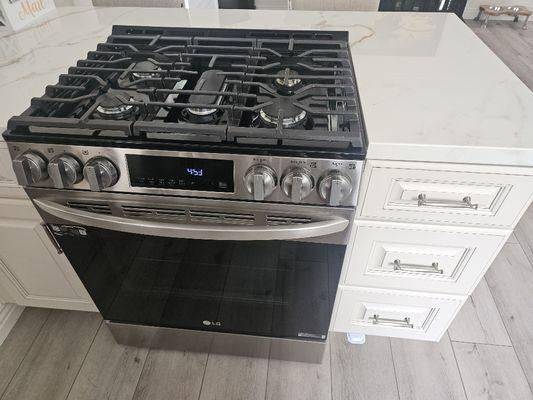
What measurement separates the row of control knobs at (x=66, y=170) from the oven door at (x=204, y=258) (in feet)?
0.19

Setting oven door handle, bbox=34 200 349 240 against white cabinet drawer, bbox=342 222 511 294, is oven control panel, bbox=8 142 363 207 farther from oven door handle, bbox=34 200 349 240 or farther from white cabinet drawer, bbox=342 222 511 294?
white cabinet drawer, bbox=342 222 511 294

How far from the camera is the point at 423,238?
36.3 inches

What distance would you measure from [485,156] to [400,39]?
58 cm

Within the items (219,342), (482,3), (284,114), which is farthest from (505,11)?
(219,342)

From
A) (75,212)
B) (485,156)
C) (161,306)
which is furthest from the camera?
(161,306)

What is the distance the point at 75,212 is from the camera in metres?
0.85

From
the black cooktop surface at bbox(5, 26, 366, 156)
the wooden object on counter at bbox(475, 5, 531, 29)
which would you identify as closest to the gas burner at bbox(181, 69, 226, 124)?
the black cooktop surface at bbox(5, 26, 366, 156)

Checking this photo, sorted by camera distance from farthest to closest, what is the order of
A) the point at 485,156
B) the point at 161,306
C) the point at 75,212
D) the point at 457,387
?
the point at 457,387 < the point at 161,306 < the point at 75,212 < the point at 485,156

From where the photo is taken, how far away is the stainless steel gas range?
2.44ft

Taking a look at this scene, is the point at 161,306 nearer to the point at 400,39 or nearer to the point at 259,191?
the point at 259,191

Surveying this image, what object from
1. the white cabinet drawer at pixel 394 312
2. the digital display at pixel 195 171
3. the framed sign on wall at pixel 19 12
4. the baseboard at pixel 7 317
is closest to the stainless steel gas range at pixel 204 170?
the digital display at pixel 195 171

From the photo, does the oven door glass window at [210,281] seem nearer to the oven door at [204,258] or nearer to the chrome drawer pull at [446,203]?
the oven door at [204,258]

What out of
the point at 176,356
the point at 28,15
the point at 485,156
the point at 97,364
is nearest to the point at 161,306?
the point at 176,356

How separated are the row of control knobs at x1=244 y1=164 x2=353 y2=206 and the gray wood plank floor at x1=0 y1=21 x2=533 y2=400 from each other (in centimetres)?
78
